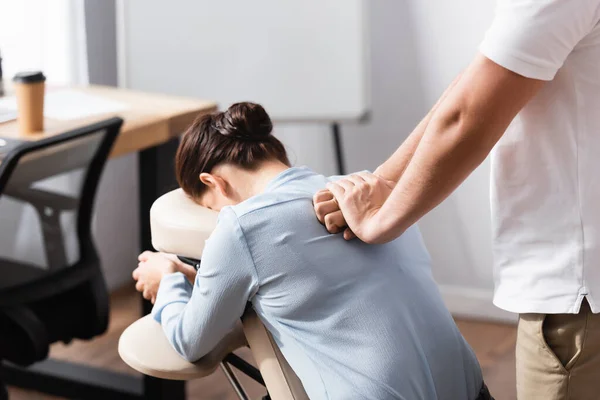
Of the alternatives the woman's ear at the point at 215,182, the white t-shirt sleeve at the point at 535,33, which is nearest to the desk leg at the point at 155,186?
the woman's ear at the point at 215,182

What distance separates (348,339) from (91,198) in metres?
1.15

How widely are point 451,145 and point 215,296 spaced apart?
1.22 ft

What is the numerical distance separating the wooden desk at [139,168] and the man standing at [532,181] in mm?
1144

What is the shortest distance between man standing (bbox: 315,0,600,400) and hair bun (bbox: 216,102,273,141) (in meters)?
0.17

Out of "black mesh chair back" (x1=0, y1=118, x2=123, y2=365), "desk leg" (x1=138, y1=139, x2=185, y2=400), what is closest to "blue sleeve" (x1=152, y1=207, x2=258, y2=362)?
"black mesh chair back" (x1=0, y1=118, x2=123, y2=365)

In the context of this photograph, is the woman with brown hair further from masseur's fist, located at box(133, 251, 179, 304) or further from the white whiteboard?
the white whiteboard

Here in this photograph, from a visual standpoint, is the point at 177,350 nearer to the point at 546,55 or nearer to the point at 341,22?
the point at 546,55

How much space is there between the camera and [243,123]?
4.54 feet

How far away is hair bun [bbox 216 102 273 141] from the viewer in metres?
1.38

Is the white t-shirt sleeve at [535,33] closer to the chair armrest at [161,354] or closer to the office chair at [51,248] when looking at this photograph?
the chair armrest at [161,354]

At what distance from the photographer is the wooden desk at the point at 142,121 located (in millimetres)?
2273

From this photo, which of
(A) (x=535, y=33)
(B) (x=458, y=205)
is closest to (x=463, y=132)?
(A) (x=535, y=33)

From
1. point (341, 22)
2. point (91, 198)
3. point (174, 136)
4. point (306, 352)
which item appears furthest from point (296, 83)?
point (306, 352)

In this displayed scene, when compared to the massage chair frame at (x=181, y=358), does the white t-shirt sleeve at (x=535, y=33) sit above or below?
above
